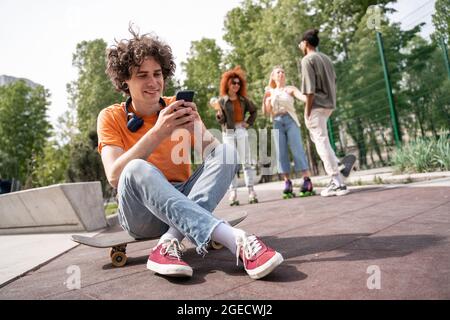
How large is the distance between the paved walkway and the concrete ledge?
1.81m

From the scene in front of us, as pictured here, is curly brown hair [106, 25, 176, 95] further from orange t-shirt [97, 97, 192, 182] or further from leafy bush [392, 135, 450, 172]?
leafy bush [392, 135, 450, 172]

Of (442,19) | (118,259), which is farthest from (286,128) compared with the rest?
(442,19)

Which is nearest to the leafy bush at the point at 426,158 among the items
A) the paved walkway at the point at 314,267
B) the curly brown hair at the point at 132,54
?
the paved walkway at the point at 314,267

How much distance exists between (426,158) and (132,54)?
17.6ft

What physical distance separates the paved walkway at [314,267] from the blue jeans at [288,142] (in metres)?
2.11

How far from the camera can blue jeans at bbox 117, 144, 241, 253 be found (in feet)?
6.05

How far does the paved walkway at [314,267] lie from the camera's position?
1520mm

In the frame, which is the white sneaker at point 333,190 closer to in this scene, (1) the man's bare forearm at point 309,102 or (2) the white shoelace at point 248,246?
(1) the man's bare forearm at point 309,102

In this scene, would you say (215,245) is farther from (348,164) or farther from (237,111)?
(348,164)

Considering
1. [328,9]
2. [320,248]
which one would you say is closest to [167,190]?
[320,248]

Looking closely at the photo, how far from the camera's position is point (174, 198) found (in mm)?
1871
